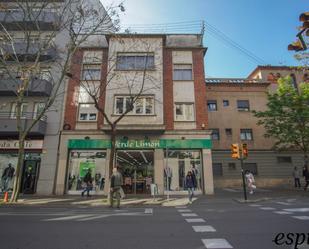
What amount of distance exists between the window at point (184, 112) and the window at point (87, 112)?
6920 mm

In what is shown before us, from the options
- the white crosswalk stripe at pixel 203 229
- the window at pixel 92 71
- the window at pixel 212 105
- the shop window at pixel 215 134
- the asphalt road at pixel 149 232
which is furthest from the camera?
the window at pixel 212 105

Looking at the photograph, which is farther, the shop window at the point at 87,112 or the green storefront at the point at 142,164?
the shop window at the point at 87,112

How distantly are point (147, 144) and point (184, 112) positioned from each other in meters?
4.24

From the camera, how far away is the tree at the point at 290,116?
20516 millimetres

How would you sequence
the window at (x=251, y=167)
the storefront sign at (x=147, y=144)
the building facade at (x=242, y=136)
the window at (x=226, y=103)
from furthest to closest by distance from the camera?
the window at (x=226, y=103) < the window at (x=251, y=167) < the building facade at (x=242, y=136) < the storefront sign at (x=147, y=144)

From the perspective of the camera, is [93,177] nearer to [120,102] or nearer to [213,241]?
[120,102]

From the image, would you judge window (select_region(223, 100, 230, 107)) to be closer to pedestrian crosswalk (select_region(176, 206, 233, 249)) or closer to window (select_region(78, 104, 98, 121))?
window (select_region(78, 104, 98, 121))

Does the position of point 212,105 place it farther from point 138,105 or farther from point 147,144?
point 147,144

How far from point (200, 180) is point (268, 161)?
38.3ft

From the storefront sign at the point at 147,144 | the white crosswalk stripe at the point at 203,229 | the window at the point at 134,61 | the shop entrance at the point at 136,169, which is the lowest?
the white crosswalk stripe at the point at 203,229

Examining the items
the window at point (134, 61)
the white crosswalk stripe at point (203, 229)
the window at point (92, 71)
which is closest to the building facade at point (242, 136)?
the window at point (134, 61)

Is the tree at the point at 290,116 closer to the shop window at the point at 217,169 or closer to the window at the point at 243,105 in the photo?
the window at the point at 243,105

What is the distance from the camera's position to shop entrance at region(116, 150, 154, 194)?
61.3 feet

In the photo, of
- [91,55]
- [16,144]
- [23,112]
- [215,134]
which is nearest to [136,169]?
[16,144]
